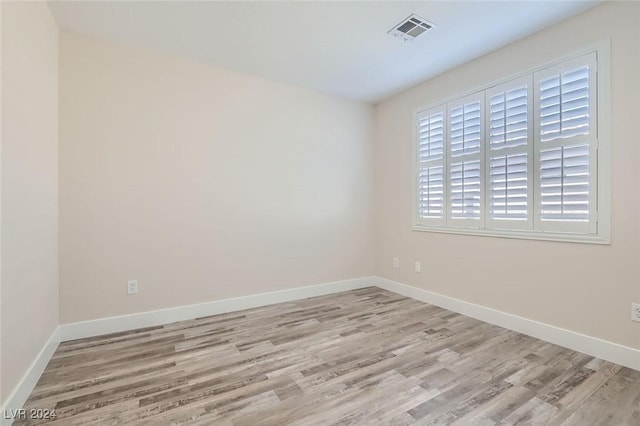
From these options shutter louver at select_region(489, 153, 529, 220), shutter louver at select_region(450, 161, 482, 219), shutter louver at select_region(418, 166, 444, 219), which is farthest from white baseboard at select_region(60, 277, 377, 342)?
shutter louver at select_region(489, 153, 529, 220)

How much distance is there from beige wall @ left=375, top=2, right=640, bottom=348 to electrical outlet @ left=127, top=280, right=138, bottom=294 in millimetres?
3026

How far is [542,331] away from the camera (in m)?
2.47

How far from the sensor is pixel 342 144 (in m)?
4.00

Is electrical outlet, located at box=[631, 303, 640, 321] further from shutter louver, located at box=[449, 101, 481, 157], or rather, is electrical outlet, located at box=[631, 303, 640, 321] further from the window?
shutter louver, located at box=[449, 101, 481, 157]

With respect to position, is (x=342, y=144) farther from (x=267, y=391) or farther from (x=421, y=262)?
(x=267, y=391)

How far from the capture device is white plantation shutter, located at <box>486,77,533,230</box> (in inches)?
101

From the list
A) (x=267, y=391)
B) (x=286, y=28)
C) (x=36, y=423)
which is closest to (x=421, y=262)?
(x=267, y=391)

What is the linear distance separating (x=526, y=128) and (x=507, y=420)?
2246 mm

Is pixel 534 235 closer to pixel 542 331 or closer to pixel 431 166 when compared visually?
pixel 542 331

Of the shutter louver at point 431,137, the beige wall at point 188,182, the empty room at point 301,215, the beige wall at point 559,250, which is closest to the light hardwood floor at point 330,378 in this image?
the empty room at point 301,215

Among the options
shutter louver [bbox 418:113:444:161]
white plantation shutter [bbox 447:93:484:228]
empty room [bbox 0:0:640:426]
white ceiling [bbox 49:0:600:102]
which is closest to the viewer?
empty room [bbox 0:0:640:426]

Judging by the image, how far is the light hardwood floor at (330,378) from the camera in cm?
157

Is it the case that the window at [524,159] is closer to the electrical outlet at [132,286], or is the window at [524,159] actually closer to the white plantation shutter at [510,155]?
the white plantation shutter at [510,155]

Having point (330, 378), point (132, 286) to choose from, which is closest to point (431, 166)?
point (330, 378)
